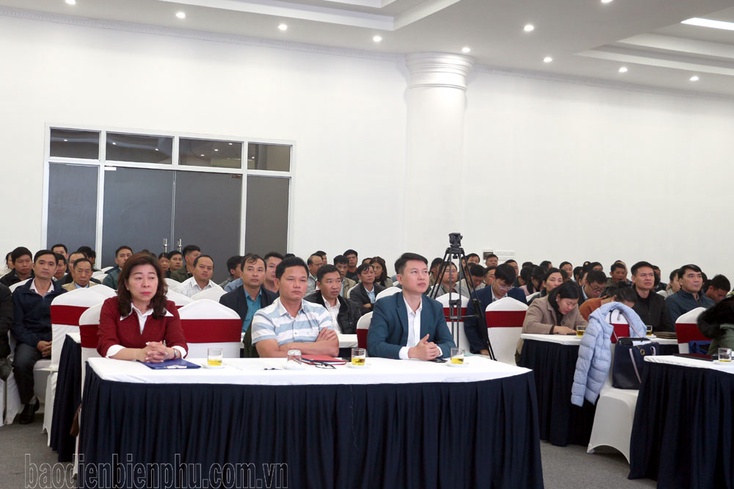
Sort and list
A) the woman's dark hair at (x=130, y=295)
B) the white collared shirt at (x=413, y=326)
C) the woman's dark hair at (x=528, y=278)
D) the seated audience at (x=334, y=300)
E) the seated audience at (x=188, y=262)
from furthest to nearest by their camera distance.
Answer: the woman's dark hair at (x=528, y=278) < the seated audience at (x=188, y=262) < the seated audience at (x=334, y=300) < the white collared shirt at (x=413, y=326) < the woman's dark hair at (x=130, y=295)

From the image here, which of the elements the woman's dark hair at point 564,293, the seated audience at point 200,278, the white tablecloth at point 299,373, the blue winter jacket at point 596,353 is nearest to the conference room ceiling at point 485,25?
the seated audience at point 200,278

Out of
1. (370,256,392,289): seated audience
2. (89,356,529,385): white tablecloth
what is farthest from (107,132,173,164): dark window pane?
(89,356,529,385): white tablecloth

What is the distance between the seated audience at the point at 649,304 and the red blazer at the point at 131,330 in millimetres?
4046

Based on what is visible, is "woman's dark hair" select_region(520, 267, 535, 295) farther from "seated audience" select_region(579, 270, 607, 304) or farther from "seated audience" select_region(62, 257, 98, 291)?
"seated audience" select_region(62, 257, 98, 291)

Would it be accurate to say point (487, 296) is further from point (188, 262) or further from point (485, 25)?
point (485, 25)

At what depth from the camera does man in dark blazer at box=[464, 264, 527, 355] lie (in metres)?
6.88

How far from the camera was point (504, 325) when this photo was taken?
6.97 meters

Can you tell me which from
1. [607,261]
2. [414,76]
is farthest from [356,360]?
[607,261]

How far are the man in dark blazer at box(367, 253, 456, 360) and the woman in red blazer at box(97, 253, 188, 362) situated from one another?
43.1 inches

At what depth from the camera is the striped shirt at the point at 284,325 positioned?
4.74 meters

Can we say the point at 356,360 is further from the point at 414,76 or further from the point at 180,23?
the point at 414,76

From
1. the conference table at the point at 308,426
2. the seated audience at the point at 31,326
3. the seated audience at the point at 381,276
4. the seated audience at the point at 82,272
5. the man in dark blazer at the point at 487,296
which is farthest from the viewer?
the seated audience at the point at 381,276

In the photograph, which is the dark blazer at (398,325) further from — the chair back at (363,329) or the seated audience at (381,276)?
the seated audience at (381,276)

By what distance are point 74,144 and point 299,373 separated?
838 cm
